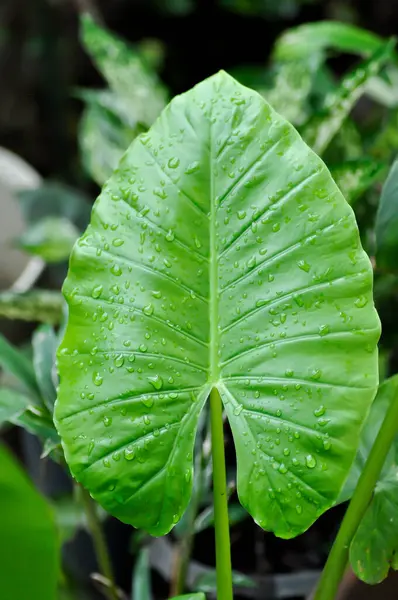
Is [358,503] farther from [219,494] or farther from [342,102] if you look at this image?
[342,102]

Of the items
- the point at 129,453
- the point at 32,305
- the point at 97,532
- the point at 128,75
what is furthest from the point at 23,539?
the point at 128,75

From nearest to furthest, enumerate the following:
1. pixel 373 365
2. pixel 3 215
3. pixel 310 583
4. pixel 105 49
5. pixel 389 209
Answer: pixel 373 365 < pixel 389 209 < pixel 310 583 < pixel 105 49 < pixel 3 215

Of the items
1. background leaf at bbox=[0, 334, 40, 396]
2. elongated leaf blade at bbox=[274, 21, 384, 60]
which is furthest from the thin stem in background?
elongated leaf blade at bbox=[274, 21, 384, 60]

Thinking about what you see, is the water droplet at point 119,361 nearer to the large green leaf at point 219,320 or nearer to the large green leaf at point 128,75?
the large green leaf at point 219,320

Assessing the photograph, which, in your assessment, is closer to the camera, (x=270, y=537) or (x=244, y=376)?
(x=244, y=376)

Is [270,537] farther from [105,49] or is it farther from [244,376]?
[105,49]

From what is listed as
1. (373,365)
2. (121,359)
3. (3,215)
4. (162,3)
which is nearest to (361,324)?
(373,365)

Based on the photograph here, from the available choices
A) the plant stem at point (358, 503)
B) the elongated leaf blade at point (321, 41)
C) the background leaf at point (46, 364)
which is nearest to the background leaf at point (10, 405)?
the background leaf at point (46, 364)
